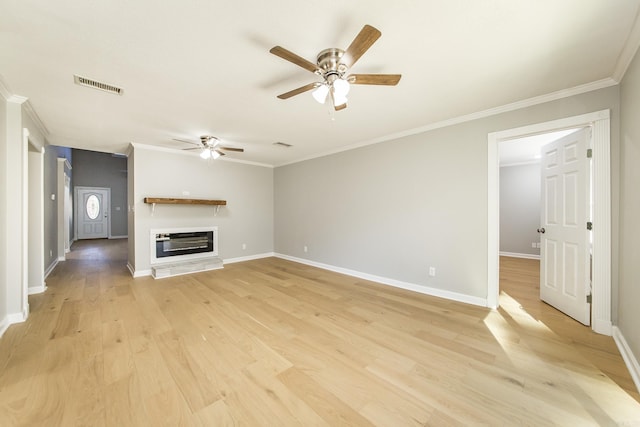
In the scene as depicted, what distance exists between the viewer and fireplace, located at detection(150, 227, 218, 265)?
4.71 meters

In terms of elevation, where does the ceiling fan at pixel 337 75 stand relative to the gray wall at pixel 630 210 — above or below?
above

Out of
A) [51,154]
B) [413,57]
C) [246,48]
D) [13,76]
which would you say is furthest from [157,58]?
[51,154]

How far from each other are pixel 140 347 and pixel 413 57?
136 inches

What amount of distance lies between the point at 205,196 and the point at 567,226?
6042 mm

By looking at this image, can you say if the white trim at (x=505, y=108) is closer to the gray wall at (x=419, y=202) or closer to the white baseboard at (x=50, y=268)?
the gray wall at (x=419, y=202)

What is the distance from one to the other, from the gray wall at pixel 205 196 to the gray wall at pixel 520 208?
6307 mm

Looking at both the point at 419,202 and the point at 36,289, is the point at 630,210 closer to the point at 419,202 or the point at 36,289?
the point at 419,202

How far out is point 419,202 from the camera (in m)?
3.64

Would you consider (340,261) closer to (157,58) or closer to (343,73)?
(343,73)

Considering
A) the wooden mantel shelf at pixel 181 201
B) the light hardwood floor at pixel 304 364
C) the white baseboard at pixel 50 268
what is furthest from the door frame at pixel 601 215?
the white baseboard at pixel 50 268

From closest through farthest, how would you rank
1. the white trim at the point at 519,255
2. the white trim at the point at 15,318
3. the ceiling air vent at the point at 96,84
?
the ceiling air vent at the point at 96,84
the white trim at the point at 15,318
the white trim at the point at 519,255

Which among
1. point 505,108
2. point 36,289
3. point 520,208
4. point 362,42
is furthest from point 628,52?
point 36,289

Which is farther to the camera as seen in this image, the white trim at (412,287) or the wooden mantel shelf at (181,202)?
the wooden mantel shelf at (181,202)

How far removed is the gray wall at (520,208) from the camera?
6.10 metres
